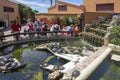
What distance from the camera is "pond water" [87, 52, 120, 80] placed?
10.1 m

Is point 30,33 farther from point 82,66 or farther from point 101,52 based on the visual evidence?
point 82,66

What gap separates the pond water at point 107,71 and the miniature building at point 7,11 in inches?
1111

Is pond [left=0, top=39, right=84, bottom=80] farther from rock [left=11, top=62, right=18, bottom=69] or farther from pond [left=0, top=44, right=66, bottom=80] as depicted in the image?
rock [left=11, top=62, right=18, bottom=69]

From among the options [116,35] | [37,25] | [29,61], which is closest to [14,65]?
[29,61]

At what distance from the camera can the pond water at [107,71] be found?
10127mm

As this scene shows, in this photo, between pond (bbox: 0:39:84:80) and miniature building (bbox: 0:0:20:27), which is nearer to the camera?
pond (bbox: 0:39:84:80)

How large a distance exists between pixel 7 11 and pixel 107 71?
34421mm

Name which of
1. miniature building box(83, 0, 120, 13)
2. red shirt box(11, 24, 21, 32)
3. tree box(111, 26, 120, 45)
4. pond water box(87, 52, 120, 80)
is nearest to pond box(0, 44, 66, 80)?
red shirt box(11, 24, 21, 32)

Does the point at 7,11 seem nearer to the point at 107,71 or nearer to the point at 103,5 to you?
the point at 103,5

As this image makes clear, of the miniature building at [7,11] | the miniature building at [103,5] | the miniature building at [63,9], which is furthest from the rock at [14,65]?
the miniature building at [7,11]

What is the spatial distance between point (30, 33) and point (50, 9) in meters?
21.6

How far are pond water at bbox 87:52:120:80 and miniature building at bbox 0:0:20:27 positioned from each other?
A: 92.6 ft

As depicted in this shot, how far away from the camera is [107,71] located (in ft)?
36.4

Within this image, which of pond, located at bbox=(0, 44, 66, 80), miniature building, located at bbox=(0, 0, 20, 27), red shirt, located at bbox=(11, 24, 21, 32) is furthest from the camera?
miniature building, located at bbox=(0, 0, 20, 27)
